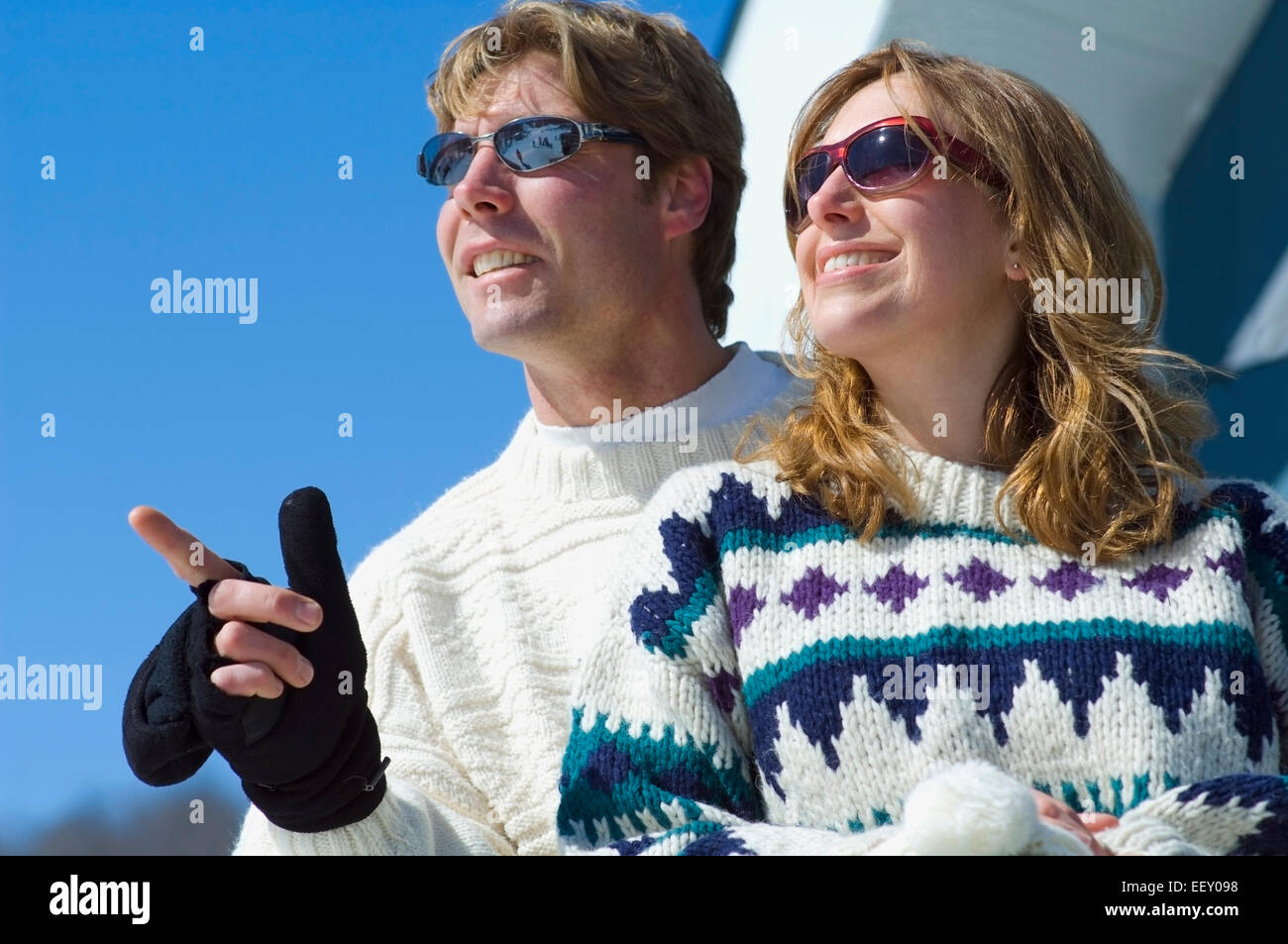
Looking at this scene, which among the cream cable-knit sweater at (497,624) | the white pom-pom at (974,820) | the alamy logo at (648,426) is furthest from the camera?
the alamy logo at (648,426)

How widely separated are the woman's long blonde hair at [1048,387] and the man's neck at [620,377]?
2.46ft

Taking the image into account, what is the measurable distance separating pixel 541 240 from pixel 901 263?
3.42 feet

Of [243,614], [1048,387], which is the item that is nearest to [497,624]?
[243,614]

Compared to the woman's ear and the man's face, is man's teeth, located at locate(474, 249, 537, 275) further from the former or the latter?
the woman's ear

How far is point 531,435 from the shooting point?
9.93ft

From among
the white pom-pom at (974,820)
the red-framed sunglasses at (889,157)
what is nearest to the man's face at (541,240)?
the red-framed sunglasses at (889,157)

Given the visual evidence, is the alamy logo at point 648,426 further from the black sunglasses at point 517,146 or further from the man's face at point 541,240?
the black sunglasses at point 517,146

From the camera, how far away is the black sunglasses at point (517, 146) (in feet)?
9.86

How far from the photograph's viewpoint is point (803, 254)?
224 centimetres

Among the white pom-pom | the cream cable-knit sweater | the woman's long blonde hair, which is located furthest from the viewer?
the cream cable-knit sweater

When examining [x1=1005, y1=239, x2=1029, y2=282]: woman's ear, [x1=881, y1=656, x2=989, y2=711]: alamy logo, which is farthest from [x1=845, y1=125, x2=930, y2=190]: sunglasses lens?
[x1=881, y1=656, x2=989, y2=711]: alamy logo

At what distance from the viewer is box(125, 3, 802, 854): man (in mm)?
2225
